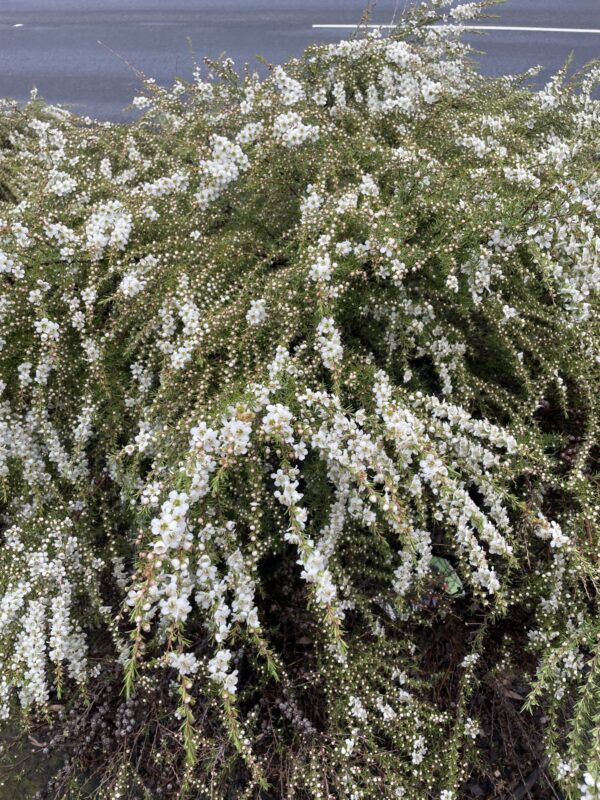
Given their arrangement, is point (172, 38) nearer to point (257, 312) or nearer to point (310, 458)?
point (257, 312)

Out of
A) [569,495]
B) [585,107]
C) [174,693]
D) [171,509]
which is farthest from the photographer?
[585,107]

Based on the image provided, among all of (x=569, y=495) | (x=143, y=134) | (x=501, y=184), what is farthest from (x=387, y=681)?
(x=143, y=134)

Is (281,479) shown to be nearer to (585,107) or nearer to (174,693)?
(174,693)

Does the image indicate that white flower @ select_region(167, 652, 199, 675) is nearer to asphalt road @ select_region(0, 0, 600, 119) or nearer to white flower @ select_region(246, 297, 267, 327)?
white flower @ select_region(246, 297, 267, 327)

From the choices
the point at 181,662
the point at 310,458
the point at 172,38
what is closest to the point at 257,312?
the point at 310,458

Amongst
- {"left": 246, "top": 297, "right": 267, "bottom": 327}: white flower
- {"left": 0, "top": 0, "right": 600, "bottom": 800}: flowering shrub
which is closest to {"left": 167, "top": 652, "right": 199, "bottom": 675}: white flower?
{"left": 0, "top": 0, "right": 600, "bottom": 800}: flowering shrub

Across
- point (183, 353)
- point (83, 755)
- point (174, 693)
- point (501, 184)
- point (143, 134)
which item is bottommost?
point (83, 755)

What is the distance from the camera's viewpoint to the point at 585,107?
4262 millimetres

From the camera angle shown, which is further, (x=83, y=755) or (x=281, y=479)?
(x=83, y=755)

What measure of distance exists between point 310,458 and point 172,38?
361 inches

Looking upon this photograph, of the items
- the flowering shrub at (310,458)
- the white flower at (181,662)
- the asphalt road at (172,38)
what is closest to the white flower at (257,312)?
the flowering shrub at (310,458)

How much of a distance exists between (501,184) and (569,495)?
1.79m

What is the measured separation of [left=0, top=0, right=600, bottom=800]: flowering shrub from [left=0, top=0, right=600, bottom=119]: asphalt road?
550 cm

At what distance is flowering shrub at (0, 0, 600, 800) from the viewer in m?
2.55
